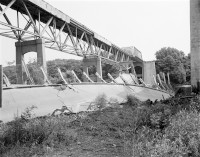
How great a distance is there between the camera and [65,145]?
4137 millimetres

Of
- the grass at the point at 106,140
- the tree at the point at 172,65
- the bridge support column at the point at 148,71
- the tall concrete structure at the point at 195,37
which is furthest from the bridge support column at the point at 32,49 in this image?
the tree at the point at 172,65

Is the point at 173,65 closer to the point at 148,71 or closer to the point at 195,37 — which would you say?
the point at 148,71

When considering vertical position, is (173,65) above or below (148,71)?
above

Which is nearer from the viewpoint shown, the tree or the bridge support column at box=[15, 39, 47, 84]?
the bridge support column at box=[15, 39, 47, 84]

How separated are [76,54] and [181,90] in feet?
46.0

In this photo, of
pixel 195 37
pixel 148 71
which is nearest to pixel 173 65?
pixel 148 71

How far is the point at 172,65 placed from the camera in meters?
53.0

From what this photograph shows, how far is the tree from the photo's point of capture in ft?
156

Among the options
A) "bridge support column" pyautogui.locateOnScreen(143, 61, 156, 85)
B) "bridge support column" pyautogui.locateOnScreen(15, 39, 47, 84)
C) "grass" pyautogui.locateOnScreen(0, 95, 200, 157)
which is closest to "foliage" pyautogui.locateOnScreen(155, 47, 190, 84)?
"bridge support column" pyautogui.locateOnScreen(143, 61, 156, 85)

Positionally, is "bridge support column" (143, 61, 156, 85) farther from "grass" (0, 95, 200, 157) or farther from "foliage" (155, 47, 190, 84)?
"grass" (0, 95, 200, 157)

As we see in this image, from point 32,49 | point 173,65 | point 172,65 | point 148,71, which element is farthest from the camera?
point 172,65

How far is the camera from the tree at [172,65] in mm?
47650

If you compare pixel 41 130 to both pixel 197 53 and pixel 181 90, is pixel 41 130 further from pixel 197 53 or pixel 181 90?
pixel 197 53

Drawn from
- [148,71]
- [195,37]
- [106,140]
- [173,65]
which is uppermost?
[173,65]
